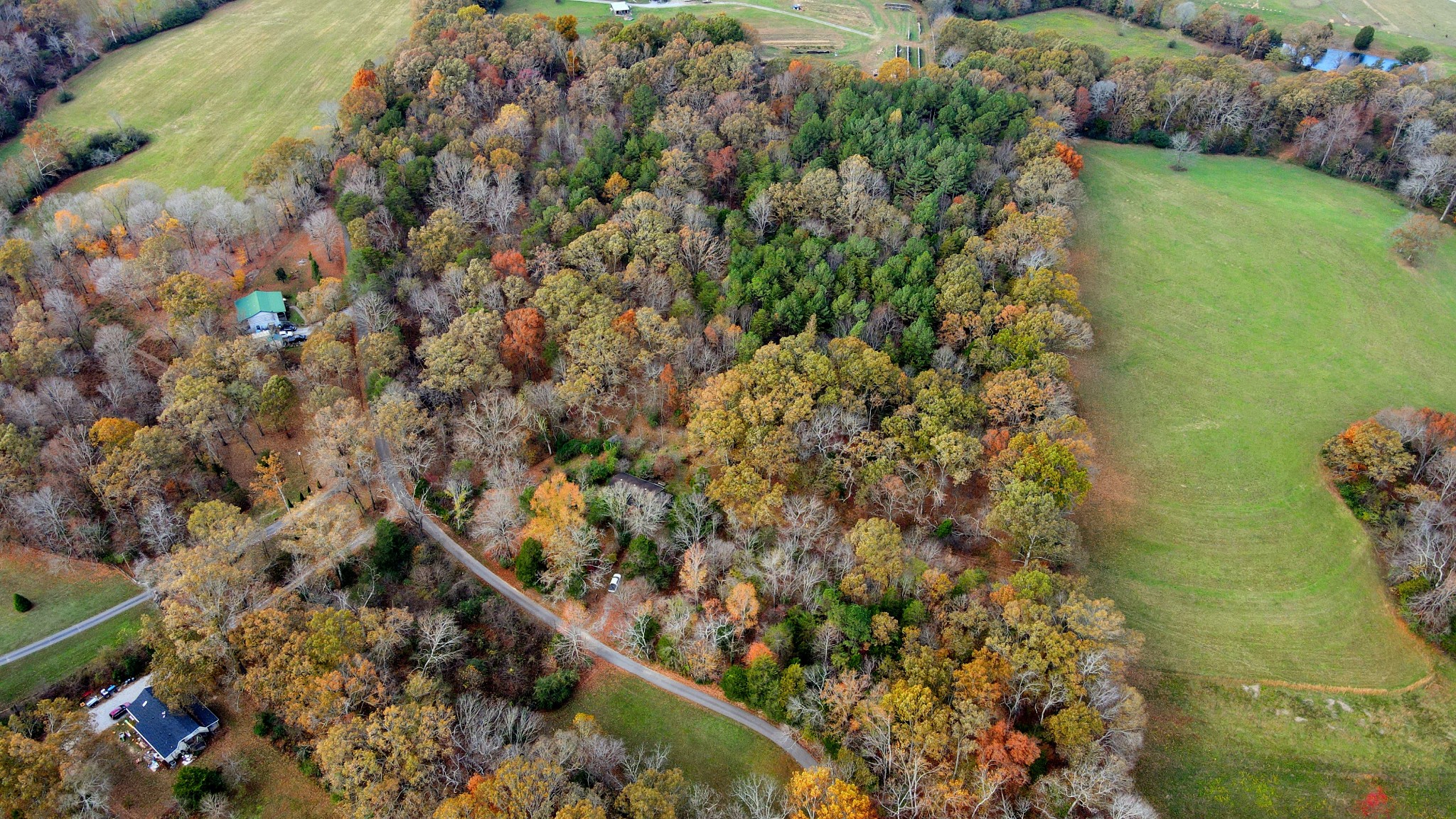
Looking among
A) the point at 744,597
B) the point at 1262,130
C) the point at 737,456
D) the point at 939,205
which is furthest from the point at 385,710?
the point at 1262,130

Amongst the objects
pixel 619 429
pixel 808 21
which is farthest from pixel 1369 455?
pixel 808 21

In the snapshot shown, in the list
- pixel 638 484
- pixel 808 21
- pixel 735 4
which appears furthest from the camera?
pixel 735 4

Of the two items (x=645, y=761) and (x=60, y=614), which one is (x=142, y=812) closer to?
(x=60, y=614)

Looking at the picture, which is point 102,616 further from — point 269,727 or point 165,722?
point 269,727

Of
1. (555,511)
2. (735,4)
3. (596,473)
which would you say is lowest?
(596,473)

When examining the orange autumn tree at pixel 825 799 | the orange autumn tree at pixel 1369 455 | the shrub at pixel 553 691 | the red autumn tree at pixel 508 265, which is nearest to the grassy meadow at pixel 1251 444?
the orange autumn tree at pixel 1369 455
